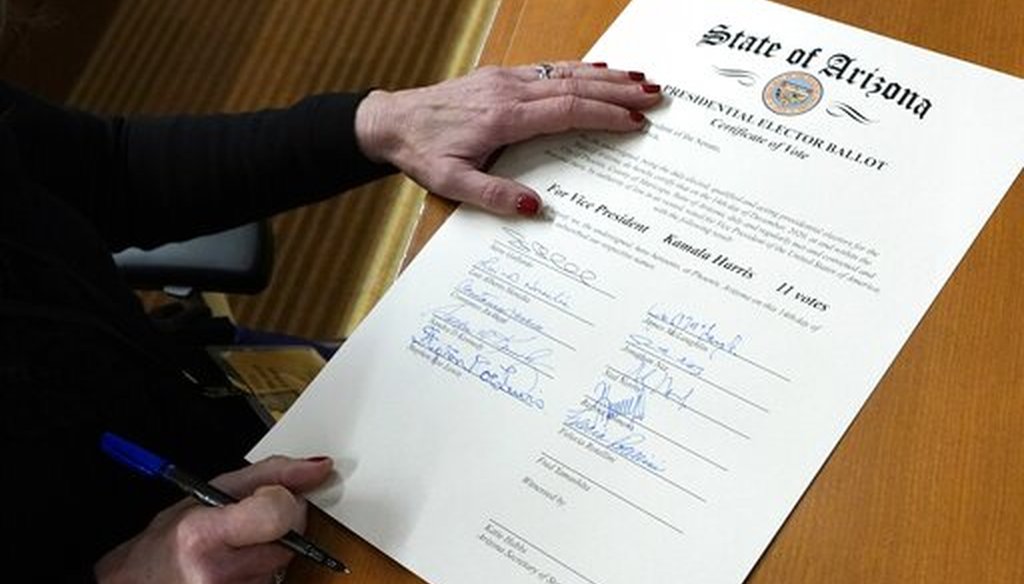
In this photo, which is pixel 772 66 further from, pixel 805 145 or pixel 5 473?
pixel 5 473

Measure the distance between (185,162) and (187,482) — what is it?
0.33 metres

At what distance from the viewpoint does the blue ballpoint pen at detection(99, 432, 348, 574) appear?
0.52m

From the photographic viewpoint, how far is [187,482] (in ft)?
1.83

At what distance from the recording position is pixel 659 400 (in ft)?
1.74

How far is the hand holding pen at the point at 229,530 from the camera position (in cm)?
53

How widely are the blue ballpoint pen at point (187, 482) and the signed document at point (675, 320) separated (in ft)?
0.09

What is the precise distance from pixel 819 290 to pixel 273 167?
44 centimetres

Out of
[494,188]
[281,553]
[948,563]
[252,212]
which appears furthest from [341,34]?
[948,563]

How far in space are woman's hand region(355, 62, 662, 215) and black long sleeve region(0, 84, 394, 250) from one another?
0.05m
